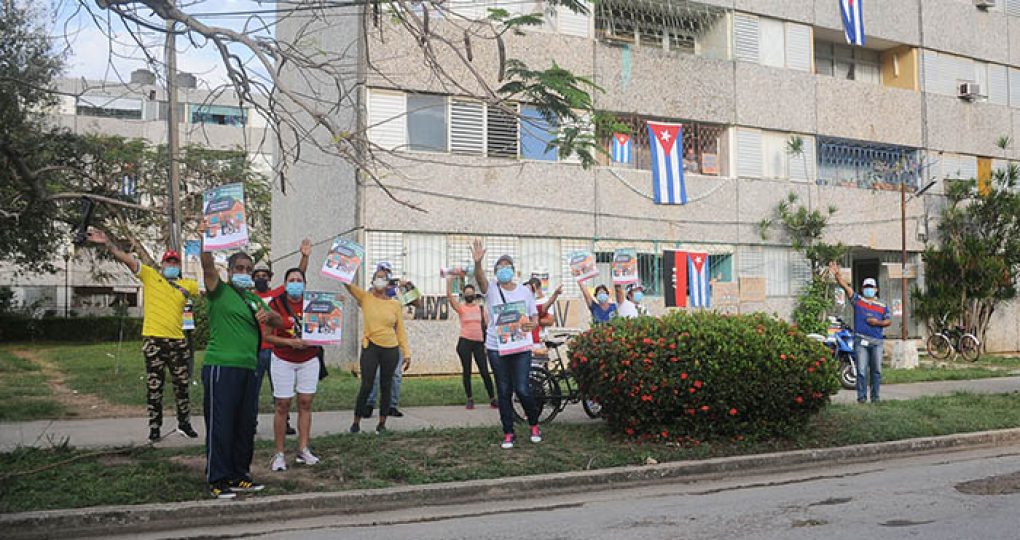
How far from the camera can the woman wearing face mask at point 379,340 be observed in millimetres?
9359

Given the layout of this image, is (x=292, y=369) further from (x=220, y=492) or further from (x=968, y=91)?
(x=968, y=91)

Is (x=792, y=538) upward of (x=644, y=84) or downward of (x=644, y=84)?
downward

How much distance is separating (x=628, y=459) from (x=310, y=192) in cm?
1318

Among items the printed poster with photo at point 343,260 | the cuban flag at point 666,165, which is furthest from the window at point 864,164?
the printed poster with photo at point 343,260

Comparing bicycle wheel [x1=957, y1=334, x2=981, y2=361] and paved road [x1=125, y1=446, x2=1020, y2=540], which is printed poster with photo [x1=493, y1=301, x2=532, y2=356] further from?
bicycle wheel [x1=957, y1=334, x2=981, y2=361]

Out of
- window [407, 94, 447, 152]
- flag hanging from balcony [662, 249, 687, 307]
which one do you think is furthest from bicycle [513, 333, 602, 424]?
flag hanging from balcony [662, 249, 687, 307]

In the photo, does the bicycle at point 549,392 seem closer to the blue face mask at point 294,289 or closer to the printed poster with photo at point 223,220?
the blue face mask at point 294,289

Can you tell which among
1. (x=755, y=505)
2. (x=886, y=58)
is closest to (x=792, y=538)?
(x=755, y=505)

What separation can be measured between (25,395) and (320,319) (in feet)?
28.7

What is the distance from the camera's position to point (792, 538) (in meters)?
5.88

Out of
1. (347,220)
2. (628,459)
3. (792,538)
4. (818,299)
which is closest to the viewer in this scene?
(792,538)

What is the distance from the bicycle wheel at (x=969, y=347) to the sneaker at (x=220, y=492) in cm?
1983

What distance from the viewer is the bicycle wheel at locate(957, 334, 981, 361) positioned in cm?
2173

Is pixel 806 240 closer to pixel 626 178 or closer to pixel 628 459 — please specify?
pixel 626 178
